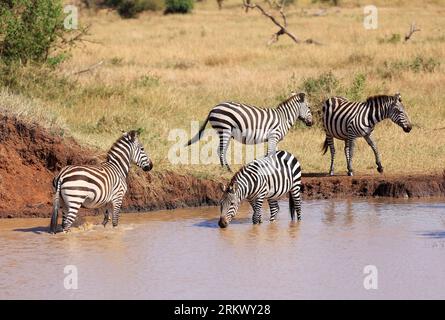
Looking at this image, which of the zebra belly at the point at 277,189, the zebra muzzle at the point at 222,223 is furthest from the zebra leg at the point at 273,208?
the zebra muzzle at the point at 222,223

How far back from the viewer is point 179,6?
54.1 metres

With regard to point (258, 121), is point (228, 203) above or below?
below

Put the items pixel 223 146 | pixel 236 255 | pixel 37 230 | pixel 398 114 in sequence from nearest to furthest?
pixel 236 255, pixel 37 230, pixel 223 146, pixel 398 114

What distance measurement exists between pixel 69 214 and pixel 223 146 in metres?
4.40

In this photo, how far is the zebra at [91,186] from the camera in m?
11.1

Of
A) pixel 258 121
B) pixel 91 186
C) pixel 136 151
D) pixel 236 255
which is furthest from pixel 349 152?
pixel 91 186

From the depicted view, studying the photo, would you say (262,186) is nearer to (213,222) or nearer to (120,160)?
(213,222)

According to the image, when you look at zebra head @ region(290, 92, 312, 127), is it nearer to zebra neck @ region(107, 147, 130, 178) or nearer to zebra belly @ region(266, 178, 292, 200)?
zebra belly @ region(266, 178, 292, 200)

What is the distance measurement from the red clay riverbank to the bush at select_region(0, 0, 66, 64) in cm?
624

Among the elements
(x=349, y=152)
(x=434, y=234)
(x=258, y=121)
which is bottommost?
(x=434, y=234)

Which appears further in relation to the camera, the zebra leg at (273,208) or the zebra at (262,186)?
the zebra leg at (273,208)

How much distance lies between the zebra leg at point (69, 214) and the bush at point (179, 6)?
1705 inches

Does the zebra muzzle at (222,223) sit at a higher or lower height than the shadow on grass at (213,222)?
higher

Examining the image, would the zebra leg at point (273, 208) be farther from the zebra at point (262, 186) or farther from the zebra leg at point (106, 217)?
the zebra leg at point (106, 217)
